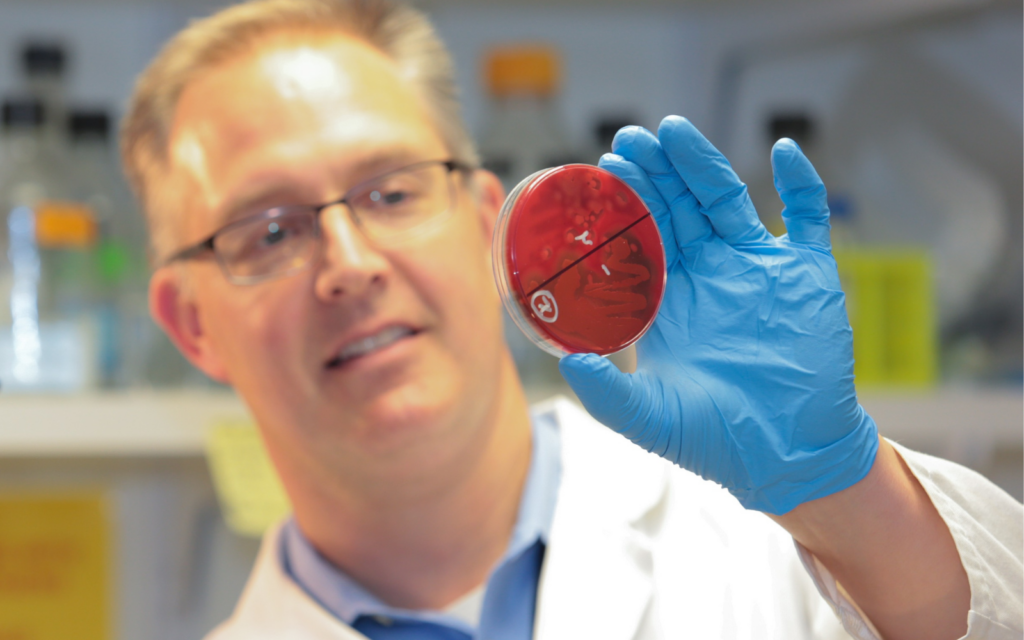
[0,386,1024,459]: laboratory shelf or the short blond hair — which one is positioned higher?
the short blond hair

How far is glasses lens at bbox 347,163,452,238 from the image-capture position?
1075 millimetres

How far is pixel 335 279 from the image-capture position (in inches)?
39.6

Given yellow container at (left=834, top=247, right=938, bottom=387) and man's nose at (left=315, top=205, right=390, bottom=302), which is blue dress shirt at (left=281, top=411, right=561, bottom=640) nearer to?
man's nose at (left=315, top=205, right=390, bottom=302)

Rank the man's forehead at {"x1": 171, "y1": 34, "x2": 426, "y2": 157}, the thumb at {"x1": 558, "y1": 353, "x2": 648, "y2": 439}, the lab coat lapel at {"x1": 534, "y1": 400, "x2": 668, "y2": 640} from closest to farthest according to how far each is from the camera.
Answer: the thumb at {"x1": 558, "y1": 353, "x2": 648, "y2": 439} < the lab coat lapel at {"x1": 534, "y1": 400, "x2": 668, "y2": 640} < the man's forehead at {"x1": 171, "y1": 34, "x2": 426, "y2": 157}

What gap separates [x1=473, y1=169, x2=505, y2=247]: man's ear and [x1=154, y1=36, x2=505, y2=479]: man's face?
4 centimetres

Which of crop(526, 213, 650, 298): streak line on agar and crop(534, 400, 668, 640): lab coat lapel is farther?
crop(534, 400, 668, 640): lab coat lapel

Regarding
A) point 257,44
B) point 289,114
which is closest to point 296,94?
point 289,114

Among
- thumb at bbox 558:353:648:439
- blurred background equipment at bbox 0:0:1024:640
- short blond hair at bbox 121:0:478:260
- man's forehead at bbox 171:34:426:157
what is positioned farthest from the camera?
blurred background equipment at bbox 0:0:1024:640

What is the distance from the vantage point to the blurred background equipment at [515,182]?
134 cm

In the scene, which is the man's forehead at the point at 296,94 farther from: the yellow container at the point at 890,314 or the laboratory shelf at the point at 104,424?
the yellow container at the point at 890,314

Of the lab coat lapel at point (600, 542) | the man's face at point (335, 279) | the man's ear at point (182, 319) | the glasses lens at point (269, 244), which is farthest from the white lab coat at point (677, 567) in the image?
the glasses lens at point (269, 244)

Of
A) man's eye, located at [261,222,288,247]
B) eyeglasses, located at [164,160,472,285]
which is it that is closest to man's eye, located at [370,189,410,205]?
eyeglasses, located at [164,160,472,285]

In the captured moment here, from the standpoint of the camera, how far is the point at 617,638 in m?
0.96

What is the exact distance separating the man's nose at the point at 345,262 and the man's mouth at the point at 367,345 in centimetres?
5
